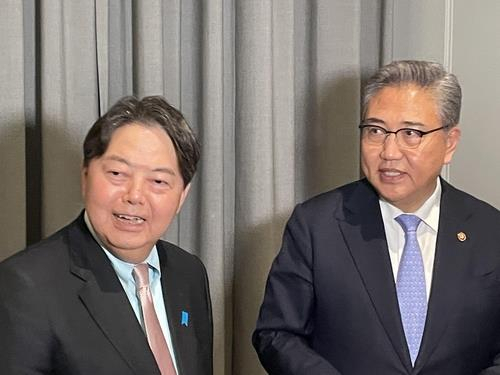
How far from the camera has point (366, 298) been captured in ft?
6.41

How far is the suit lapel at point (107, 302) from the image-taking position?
166 centimetres

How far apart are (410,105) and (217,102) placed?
0.76 meters

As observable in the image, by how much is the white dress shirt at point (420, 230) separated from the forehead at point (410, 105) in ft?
0.71

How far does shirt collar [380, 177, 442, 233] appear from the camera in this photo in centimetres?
202

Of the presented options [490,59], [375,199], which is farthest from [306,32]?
[375,199]

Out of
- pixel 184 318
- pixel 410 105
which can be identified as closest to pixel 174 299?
pixel 184 318

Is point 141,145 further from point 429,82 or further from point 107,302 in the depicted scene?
point 429,82

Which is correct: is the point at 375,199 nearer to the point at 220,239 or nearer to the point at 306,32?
the point at 220,239

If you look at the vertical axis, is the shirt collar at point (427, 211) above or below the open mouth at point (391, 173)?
below

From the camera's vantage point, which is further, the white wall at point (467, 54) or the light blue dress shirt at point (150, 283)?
the white wall at point (467, 54)

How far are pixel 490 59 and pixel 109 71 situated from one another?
1.12 meters

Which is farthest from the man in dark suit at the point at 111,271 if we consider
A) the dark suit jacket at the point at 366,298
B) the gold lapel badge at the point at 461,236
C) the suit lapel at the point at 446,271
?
the gold lapel badge at the point at 461,236

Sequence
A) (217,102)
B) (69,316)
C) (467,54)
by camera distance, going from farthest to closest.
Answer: (467,54), (217,102), (69,316)

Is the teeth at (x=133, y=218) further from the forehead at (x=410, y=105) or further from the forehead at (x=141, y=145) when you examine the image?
the forehead at (x=410, y=105)
